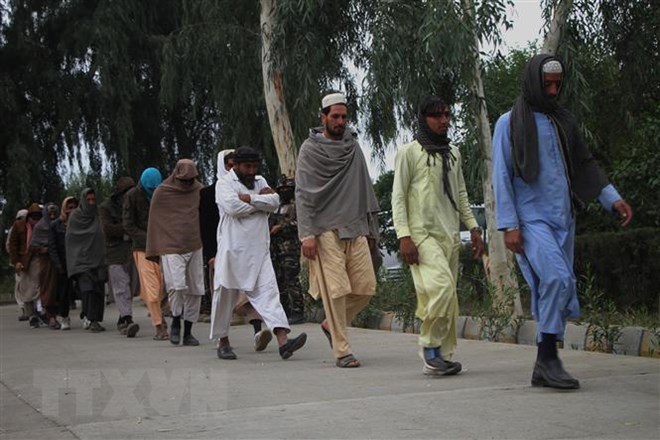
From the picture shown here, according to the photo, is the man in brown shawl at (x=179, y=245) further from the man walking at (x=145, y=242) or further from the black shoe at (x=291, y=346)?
the black shoe at (x=291, y=346)

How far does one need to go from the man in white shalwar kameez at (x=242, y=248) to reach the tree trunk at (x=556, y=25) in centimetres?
451

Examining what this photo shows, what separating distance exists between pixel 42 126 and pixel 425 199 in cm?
2022

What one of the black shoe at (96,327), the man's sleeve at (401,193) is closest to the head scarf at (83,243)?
the black shoe at (96,327)

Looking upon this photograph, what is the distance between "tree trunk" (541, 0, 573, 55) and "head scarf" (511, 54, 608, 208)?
240 inches

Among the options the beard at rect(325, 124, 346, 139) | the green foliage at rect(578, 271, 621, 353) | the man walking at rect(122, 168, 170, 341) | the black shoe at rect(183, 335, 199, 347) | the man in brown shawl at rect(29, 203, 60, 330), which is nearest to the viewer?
the beard at rect(325, 124, 346, 139)

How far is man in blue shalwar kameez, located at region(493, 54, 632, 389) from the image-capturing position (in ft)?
21.7

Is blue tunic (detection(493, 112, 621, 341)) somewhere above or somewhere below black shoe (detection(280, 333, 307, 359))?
above

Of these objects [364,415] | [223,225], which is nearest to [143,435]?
[364,415]

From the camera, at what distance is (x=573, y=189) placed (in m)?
6.96

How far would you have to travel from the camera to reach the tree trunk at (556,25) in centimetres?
1273

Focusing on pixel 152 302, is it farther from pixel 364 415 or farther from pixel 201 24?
pixel 201 24

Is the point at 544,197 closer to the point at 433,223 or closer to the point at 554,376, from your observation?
the point at 554,376

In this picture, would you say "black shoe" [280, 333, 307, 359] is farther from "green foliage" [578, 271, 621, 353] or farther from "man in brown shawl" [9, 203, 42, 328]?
"man in brown shawl" [9, 203, 42, 328]

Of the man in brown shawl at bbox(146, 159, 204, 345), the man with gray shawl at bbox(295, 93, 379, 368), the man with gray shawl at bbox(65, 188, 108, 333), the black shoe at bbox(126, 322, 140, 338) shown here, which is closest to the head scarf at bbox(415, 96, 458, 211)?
the man with gray shawl at bbox(295, 93, 379, 368)
